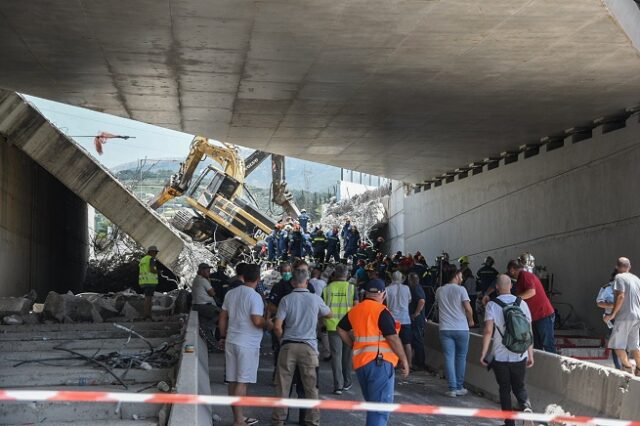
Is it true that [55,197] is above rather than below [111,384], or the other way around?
above

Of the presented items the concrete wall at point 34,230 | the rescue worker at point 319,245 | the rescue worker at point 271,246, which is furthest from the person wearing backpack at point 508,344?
the rescue worker at point 271,246

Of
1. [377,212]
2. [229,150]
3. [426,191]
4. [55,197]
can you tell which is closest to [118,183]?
[55,197]

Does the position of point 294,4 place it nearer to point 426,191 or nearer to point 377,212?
point 426,191

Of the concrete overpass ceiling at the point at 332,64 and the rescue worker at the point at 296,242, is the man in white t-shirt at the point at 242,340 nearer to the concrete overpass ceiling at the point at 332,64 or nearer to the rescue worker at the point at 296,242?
the concrete overpass ceiling at the point at 332,64

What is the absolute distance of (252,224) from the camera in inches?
1550

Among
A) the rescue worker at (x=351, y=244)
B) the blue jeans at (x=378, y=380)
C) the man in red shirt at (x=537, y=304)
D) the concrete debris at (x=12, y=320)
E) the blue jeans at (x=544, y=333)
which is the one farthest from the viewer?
the rescue worker at (x=351, y=244)

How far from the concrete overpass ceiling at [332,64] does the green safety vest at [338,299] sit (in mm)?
3687

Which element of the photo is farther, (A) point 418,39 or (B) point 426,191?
(B) point 426,191

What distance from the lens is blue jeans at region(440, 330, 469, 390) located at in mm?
12609

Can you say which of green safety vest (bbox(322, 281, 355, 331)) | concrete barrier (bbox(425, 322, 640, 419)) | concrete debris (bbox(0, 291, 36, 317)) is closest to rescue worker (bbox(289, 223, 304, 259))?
concrete debris (bbox(0, 291, 36, 317))

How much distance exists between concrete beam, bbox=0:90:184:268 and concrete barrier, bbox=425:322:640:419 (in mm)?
15603

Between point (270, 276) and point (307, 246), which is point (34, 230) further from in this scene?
point (307, 246)

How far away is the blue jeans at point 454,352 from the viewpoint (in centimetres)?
1261

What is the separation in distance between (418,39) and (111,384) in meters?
6.59
